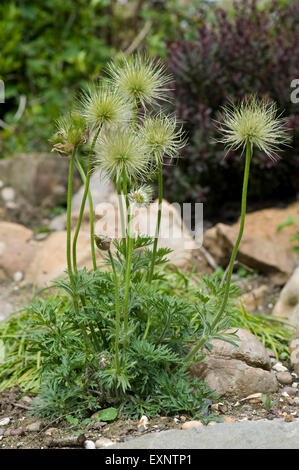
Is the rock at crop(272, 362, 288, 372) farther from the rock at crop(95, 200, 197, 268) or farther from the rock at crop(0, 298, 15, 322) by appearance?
the rock at crop(0, 298, 15, 322)

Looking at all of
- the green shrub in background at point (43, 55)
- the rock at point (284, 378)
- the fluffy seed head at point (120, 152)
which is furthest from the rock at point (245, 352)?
the green shrub in background at point (43, 55)

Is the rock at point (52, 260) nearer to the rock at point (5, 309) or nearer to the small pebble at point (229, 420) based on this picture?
the rock at point (5, 309)

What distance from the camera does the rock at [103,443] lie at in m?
2.06

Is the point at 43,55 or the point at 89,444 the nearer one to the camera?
the point at 89,444

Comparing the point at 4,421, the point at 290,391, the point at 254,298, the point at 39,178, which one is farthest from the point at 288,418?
the point at 39,178

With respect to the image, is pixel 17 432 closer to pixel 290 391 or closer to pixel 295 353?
pixel 290 391

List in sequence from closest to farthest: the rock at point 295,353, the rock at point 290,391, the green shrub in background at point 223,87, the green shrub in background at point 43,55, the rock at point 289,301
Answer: the rock at point 290,391, the rock at point 295,353, the rock at point 289,301, the green shrub in background at point 223,87, the green shrub in background at point 43,55

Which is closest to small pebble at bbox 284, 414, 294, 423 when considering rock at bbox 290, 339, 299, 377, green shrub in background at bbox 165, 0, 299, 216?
rock at bbox 290, 339, 299, 377

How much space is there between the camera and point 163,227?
3.93 metres

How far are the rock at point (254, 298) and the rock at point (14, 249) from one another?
1766 mm

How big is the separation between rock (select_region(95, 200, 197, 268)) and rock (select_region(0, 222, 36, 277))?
0.84 meters

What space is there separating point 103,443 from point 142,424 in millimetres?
187

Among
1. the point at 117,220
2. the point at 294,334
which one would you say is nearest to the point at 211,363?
the point at 294,334

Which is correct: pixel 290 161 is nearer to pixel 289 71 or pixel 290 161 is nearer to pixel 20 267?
pixel 289 71
